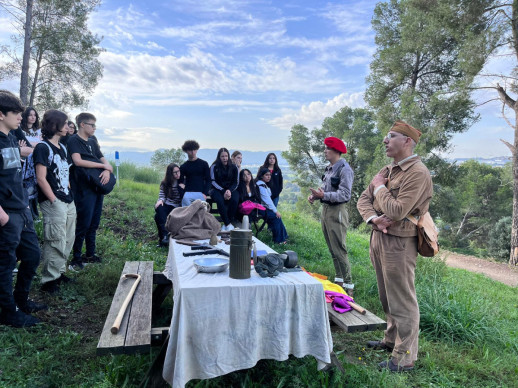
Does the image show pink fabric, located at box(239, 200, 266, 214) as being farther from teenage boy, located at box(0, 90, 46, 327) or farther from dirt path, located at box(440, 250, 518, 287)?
dirt path, located at box(440, 250, 518, 287)

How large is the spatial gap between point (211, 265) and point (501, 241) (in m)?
28.1

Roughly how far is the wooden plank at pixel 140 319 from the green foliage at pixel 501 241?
26625mm

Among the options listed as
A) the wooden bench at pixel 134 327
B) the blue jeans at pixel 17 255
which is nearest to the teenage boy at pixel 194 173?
the wooden bench at pixel 134 327

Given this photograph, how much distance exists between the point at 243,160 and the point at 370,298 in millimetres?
4490

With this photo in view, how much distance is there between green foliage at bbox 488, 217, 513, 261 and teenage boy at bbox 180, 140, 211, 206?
24.4 metres

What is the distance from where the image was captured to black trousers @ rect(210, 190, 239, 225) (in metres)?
6.81

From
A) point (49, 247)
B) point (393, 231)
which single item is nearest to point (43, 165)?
point (49, 247)

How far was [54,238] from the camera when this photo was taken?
3.94 metres

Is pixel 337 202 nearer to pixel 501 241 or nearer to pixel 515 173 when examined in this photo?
pixel 515 173

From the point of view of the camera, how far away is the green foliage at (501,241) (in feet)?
76.9

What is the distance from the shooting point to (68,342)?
10.2 feet

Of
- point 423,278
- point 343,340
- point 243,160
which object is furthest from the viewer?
point 243,160

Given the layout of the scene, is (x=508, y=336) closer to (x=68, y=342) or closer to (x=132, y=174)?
(x=68, y=342)

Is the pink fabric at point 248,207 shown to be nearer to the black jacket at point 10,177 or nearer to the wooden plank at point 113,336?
the wooden plank at point 113,336
